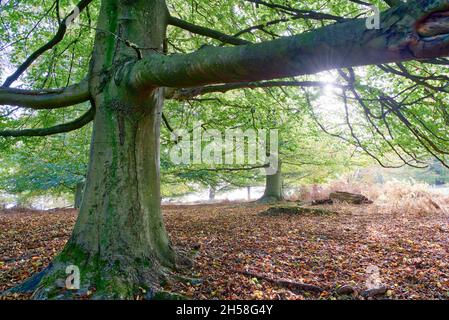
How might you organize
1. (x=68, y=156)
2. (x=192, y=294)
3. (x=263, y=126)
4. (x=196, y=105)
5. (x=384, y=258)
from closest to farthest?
1. (x=192, y=294)
2. (x=384, y=258)
3. (x=196, y=105)
4. (x=263, y=126)
5. (x=68, y=156)

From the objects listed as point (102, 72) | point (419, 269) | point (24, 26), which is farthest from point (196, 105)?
point (419, 269)

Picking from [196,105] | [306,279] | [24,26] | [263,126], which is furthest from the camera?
Answer: [263,126]

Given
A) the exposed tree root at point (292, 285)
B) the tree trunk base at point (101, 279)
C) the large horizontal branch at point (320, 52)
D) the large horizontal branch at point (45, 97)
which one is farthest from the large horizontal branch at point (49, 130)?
the exposed tree root at point (292, 285)

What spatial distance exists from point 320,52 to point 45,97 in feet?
9.49

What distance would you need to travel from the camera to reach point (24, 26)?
22.0 ft

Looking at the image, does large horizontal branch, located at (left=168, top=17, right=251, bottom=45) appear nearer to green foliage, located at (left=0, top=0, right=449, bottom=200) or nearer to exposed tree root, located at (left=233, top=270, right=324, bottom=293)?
green foliage, located at (left=0, top=0, right=449, bottom=200)

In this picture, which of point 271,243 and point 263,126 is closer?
point 271,243

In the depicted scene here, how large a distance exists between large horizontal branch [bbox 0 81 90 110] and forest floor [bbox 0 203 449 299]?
1.78 metres

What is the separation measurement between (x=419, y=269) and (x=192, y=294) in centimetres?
264

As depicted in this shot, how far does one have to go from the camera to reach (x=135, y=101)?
3127mm

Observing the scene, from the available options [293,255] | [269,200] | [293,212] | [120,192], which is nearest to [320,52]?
[120,192]

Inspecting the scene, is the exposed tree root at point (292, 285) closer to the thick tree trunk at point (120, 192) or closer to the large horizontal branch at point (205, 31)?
the thick tree trunk at point (120, 192)

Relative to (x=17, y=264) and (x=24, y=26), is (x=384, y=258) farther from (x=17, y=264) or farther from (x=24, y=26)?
(x=24, y=26)

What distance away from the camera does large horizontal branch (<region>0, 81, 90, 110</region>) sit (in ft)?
10.7
